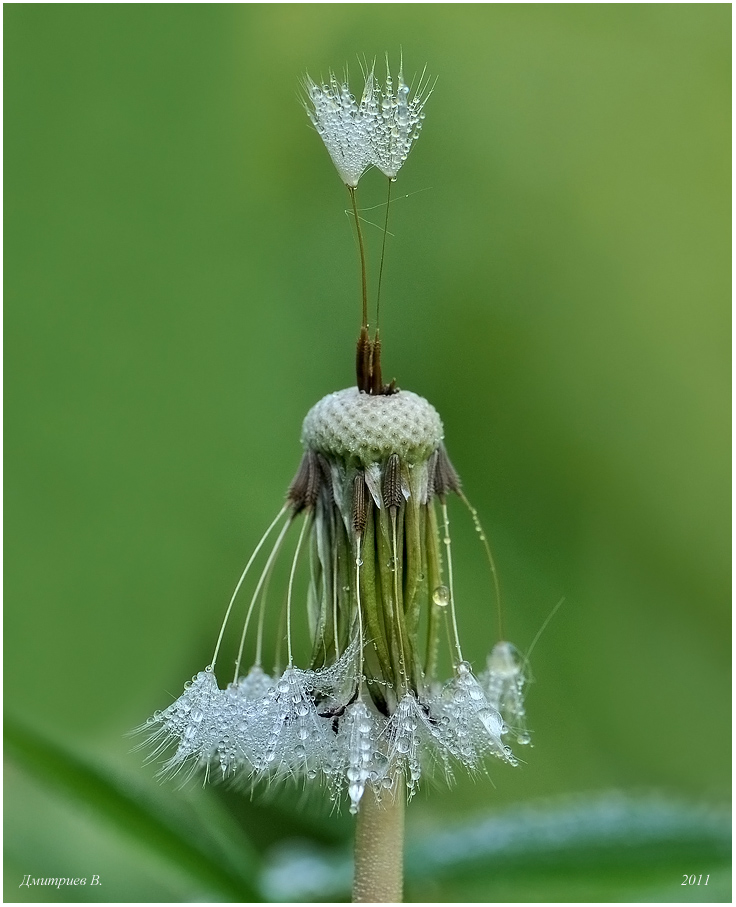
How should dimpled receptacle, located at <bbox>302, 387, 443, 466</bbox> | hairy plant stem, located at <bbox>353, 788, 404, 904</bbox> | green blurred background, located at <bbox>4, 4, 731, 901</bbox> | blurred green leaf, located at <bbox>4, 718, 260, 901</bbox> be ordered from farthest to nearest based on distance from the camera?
1. green blurred background, located at <bbox>4, 4, 731, 901</bbox>
2. blurred green leaf, located at <bbox>4, 718, 260, 901</bbox>
3. hairy plant stem, located at <bbox>353, 788, 404, 904</bbox>
4. dimpled receptacle, located at <bbox>302, 387, 443, 466</bbox>

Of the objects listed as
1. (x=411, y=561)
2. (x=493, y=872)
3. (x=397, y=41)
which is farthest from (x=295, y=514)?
(x=397, y=41)

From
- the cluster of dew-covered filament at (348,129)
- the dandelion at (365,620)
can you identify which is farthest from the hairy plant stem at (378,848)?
the cluster of dew-covered filament at (348,129)

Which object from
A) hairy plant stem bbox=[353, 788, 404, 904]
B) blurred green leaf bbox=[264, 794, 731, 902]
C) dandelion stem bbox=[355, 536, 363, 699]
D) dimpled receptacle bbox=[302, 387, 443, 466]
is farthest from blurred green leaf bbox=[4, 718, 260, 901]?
dimpled receptacle bbox=[302, 387, 443, 466]

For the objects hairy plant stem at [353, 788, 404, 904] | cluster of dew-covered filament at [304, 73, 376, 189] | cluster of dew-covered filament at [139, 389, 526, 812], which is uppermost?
cluster of dew-covered filament at [304, 73, 376, 189]

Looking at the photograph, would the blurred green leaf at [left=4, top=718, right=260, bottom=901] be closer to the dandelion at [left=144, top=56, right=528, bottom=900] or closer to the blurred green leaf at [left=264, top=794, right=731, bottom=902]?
the blurred green leaf at [left=264, top=794, right=731, bottom=902]

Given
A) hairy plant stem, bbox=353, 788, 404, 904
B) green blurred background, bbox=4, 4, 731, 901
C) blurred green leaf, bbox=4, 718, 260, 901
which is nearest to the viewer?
hairy plant stem, bbox=353, 788, 404, 904

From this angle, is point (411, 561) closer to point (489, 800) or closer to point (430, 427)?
point (430, 427)
